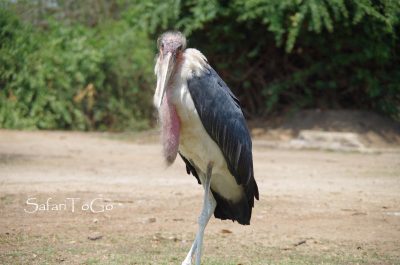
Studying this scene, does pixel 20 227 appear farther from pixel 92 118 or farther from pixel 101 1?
pixel 101 1

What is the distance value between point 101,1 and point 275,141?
348 inches

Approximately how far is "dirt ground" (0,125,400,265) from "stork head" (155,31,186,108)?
2.58ft

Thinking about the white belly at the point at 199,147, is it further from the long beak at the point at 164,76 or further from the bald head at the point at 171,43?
the bald head at the point at 171,43

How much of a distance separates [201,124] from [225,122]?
6.4 inches

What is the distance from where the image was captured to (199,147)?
451cm

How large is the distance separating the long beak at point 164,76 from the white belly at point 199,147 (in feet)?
→ 0.43

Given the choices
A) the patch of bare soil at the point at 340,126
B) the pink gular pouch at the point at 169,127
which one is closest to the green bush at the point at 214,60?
the patch of bare soil at the point at 340,126

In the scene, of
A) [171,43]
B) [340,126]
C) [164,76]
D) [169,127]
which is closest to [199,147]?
[169,127]

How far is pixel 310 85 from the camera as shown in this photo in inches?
569

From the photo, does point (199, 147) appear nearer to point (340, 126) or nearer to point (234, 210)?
point (234, 210)

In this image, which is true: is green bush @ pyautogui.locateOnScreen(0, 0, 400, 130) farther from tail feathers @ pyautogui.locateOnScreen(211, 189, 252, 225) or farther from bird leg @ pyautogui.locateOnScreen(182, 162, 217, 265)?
bird leg @ pyautogui.locateOnScreen(182, 162, 217, 265)

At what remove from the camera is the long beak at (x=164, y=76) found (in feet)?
13.7

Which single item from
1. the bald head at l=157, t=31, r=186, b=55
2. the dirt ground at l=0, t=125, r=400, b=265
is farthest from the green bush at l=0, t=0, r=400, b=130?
the bald head at l=157, t=31, r=186, b=55

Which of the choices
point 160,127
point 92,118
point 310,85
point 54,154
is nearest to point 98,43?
point 92,118
